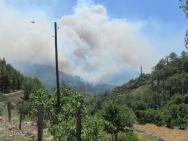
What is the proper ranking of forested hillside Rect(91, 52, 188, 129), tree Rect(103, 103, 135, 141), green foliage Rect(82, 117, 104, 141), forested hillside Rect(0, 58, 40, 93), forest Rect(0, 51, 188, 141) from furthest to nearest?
forested hillside Rect(0, 58, 40, 93) → forested hillside Rect(91, 52, 188, 129) → tree Rect(103, 103, 135, 141) → forest Rect(0, 51, 188, 141) → green foliage Rect(82, 117, 104, 141)

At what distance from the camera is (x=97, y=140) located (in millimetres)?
23047

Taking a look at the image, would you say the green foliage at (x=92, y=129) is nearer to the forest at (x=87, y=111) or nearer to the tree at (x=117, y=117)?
the forest at (x=87, y=111)

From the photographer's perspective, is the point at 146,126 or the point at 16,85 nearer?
the point at 146,126

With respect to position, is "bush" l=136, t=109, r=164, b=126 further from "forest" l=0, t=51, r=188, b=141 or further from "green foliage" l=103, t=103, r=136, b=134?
"green foliage" l=103, t=103, r=136, b=134

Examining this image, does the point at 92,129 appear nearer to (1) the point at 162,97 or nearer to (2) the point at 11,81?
(1) the point at 162,97

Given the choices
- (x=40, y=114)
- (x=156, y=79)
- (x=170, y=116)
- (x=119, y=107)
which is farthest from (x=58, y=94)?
(x=156, y=79)

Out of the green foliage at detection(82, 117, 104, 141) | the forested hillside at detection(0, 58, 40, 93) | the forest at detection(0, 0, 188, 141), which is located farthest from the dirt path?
the forested hillside at detection(0, 58, 40, 93)

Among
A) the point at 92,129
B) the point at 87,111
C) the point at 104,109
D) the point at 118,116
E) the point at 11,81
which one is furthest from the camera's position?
the point at 11,81

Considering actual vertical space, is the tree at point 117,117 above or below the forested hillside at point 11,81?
below

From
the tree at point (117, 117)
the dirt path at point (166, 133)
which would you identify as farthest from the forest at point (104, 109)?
the dirt path at point (166, 133)

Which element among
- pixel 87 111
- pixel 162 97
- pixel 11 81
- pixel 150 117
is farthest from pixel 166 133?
pixel 11 81

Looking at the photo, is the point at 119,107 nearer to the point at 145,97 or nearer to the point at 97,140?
the point at 97,140

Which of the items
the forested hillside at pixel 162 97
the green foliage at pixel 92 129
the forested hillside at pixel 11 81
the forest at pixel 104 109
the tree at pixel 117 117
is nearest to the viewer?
the green foliage at pixel 92 129

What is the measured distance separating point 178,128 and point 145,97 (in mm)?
41102
